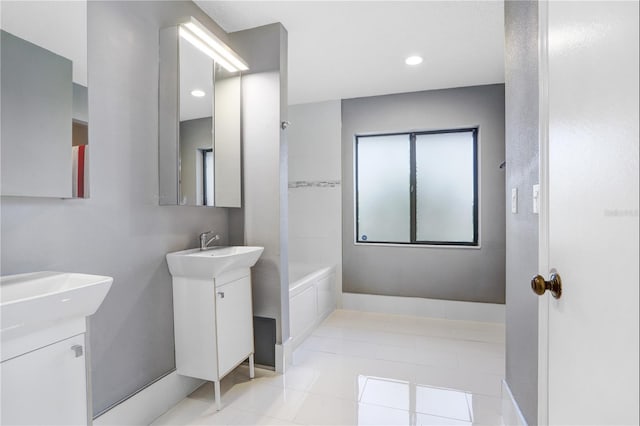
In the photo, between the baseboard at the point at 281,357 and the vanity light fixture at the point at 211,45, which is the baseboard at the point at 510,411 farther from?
the vanity light fixture at the point at 211,45

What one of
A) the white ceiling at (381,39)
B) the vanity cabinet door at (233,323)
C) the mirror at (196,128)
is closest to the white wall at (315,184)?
the white ceiling at (381,39)

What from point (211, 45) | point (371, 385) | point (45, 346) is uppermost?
point (211, 45)

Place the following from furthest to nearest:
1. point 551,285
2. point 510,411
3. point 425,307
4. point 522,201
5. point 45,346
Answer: point 425,307 → point 510,411 → point 522,201 → point 45,346 → point 551,285

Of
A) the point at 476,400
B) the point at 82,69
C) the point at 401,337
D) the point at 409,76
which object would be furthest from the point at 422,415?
the point at 409,76

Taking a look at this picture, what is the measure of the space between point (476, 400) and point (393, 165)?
8.54 feet

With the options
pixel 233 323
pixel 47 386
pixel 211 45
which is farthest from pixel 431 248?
pixel 47 386

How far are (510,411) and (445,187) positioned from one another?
99.3 inches

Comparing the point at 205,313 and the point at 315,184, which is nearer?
the point at 205,313

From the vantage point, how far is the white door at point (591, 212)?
553 millimetres

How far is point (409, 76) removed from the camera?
10.6 ft

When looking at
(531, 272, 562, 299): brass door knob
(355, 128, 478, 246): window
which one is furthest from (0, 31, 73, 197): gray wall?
(355, 128, 478, 246): window

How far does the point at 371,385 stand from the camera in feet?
7.13

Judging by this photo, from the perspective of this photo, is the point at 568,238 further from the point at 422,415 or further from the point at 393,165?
the point at 393,165

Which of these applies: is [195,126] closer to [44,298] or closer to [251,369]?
[44,298]
